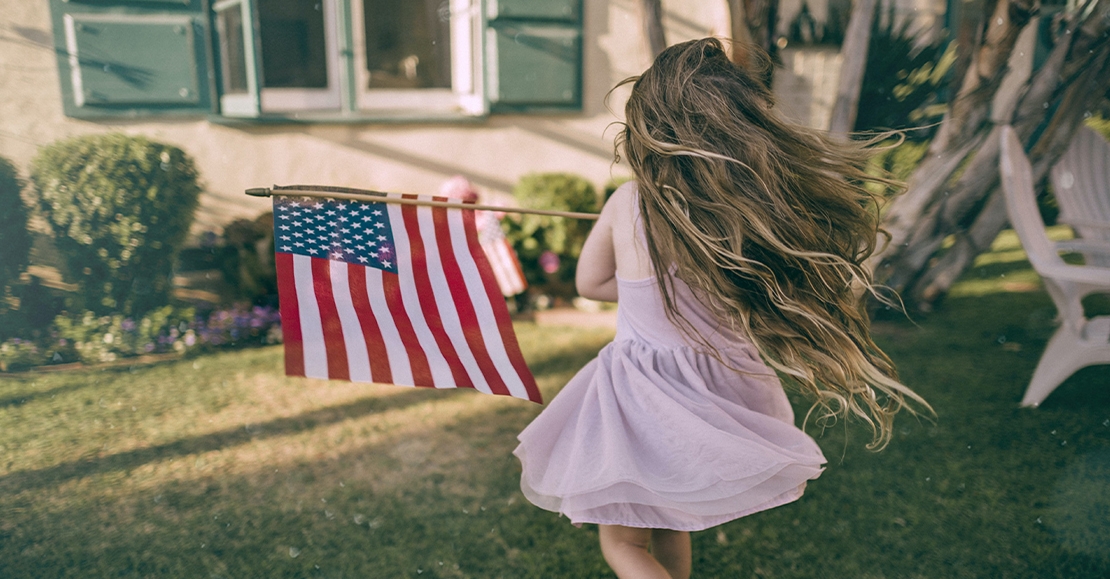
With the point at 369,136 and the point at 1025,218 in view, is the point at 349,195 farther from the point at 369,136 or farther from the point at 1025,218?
the point at 369,136

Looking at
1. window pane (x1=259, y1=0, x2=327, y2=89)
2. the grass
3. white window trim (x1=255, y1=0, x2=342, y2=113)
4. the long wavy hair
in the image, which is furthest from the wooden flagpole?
window pane (x1=259, y1=0, x2=327, y2=89)

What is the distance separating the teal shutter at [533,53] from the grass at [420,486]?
2.26 meters

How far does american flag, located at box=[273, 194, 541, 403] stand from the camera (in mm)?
2182

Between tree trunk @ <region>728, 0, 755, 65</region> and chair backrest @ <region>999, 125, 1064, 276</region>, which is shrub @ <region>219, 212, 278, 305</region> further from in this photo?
chair backrest @ <region>999, 125, 1064, 276</region>

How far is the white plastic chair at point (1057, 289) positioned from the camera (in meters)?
3.50

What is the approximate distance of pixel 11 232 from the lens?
4.37m

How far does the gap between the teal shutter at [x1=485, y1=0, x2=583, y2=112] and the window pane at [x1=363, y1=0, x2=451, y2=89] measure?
0.58m

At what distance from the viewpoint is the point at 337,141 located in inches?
213

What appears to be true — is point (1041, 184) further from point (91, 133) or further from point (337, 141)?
point (91, 133)

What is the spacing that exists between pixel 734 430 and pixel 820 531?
1.28 m

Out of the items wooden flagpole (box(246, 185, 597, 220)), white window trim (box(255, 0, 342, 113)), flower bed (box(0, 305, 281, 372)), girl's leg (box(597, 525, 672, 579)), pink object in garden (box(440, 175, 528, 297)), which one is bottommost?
flower bed (box(0, 305, 281, 372))

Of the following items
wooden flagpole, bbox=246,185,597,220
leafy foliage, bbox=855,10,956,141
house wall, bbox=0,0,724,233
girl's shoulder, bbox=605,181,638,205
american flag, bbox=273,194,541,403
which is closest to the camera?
girl's shoulder, bbox=605,181,638,205

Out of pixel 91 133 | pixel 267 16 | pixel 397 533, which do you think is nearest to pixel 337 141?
pixel 267 16

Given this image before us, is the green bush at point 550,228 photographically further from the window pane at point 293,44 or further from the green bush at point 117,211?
the green bush at point 117,211
